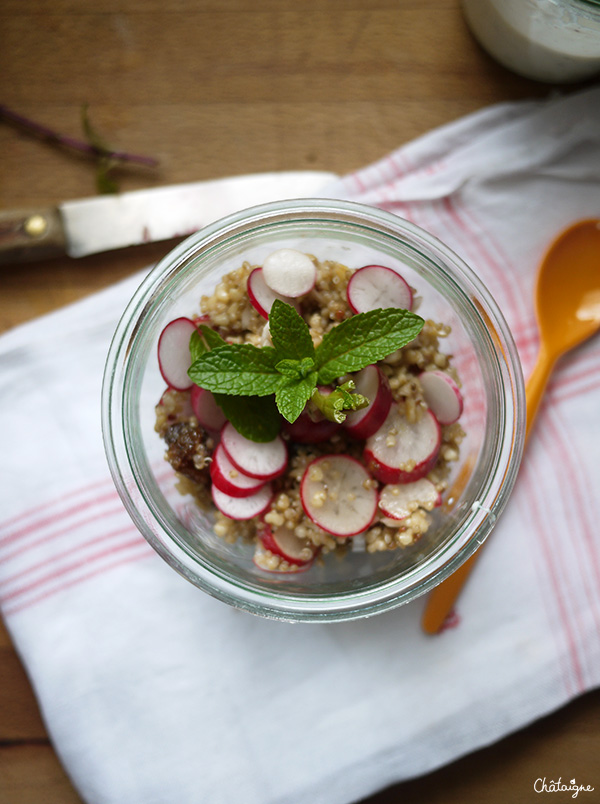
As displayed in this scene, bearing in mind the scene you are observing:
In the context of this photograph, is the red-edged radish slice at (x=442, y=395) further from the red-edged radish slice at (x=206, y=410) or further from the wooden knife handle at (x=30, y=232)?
the wooden knife handle at (x=30, y=232)

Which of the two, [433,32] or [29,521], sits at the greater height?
[433,32]

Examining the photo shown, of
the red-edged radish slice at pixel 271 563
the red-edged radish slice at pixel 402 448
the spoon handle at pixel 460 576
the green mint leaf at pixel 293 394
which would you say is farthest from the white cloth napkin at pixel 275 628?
the green mint leaf at pixel 293 394

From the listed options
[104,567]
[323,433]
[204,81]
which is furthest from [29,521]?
[204,81]

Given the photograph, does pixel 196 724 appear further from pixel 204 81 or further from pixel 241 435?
pixel 204 81

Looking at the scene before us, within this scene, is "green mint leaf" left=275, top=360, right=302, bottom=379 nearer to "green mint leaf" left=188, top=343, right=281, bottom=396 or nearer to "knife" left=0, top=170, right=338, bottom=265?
"green mint leaf" left=188, top=343, right=281, bottom=396

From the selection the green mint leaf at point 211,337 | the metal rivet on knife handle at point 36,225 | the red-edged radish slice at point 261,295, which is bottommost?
the green mint leaf at point 211,337

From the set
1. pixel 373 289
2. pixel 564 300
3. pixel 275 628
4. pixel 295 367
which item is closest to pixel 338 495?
pixel 295 367
